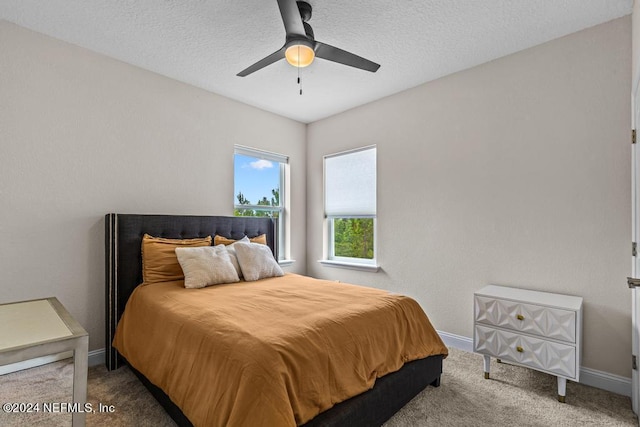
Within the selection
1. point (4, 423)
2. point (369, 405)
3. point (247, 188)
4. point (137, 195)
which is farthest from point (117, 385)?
point (247, 188)

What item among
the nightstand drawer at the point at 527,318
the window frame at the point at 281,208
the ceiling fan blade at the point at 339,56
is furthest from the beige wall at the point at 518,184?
the ceiling fan blade at the point at 339,56

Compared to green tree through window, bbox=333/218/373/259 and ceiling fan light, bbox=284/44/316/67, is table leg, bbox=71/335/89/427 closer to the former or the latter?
ceiling fan light, bbox=284/44/316/67

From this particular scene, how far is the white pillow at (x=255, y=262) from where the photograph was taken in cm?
284

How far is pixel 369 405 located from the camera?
1.67 metres

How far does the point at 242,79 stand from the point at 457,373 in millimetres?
3305

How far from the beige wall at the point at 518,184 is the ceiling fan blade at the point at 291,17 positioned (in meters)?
1.87

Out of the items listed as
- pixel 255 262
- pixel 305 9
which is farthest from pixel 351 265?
pixel 305 9

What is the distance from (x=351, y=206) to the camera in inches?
159

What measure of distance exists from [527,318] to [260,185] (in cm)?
311

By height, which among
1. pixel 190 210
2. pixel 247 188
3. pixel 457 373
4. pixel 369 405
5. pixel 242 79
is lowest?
pixel 457 373

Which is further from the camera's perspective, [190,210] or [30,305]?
[190,210]

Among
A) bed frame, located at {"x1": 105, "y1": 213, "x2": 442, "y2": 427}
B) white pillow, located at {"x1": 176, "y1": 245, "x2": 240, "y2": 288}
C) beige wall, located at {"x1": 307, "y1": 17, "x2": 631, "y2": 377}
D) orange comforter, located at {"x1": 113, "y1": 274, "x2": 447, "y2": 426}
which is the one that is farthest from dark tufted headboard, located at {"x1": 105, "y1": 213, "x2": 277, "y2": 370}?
beige wall, located at {"x1": 307, "y1": 17, "x2": 631, "y2": 377}

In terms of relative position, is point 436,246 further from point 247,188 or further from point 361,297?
point 247,188

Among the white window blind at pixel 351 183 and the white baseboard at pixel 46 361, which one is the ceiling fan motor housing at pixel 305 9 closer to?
the white window blind at pixel 351 183
